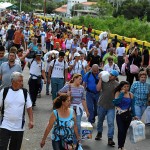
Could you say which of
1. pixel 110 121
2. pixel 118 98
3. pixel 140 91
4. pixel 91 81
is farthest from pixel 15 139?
pixel 140 91

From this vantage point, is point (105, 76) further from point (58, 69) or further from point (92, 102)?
point (58, 69)

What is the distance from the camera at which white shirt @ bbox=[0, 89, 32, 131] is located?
23.1 feet

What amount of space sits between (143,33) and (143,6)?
4755 cm

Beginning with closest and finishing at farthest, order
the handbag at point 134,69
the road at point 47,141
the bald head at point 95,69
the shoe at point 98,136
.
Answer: the road at point 47,141 → the shoe at point 98,136 → the bald head at point 95,69 → the handbag at point 134,69

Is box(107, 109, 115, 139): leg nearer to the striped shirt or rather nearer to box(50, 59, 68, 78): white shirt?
the striped shirt

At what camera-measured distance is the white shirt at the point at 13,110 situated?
278 inches

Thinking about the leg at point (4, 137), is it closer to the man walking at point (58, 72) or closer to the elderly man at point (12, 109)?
the elderly man at point (12, 109)

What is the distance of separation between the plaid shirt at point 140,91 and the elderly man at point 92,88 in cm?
88

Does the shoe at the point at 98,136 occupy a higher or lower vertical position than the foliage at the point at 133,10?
higher

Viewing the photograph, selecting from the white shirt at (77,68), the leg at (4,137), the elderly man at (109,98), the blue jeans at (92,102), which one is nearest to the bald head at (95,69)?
the blue jeans at (92,102)

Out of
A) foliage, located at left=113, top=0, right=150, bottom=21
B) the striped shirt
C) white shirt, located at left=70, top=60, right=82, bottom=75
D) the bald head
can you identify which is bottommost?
foliage, located at left=113, top=0, right=150, bottom=21

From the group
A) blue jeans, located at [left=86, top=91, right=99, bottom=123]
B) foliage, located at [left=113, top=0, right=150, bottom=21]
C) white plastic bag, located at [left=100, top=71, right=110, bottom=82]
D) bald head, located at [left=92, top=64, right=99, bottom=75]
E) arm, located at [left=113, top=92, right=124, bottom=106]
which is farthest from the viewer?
foliage, located at [left=113, top=0, right=150, bottom=21]

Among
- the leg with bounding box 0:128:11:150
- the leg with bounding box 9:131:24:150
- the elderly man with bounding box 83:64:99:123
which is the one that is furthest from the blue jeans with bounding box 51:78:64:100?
the leg with bounding box 0:128:11:150

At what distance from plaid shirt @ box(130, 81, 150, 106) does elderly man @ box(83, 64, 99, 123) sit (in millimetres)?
884
